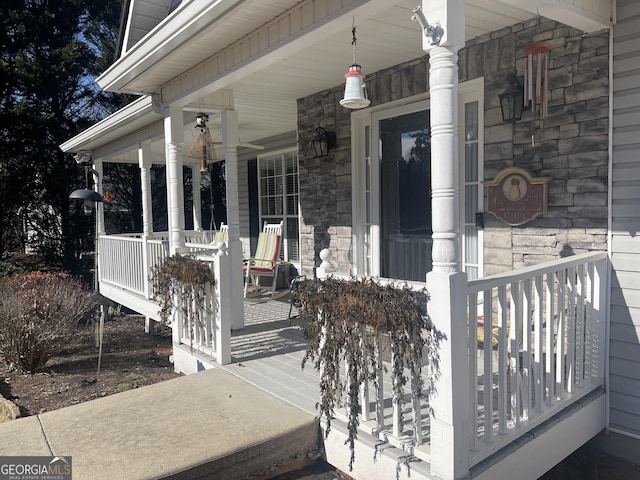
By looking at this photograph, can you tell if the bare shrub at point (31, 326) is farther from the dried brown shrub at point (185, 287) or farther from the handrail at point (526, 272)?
the handrail at point (526, 272)

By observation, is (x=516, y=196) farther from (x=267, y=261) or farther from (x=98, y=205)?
(x=98, y=205)

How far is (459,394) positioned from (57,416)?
2.27m

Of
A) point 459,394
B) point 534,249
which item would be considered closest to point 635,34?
point 534,249

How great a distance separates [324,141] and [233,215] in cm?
120

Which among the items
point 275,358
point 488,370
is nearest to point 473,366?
point 488,370

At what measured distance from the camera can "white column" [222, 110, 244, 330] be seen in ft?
15.2

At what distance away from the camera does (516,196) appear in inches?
131

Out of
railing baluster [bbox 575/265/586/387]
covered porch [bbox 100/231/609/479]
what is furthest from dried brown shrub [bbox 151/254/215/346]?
→ railing baluster [bbox 575/265/586/387]

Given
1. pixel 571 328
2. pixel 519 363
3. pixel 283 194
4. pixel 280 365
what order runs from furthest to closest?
pixel 283 194 < pixel 280 365 < pixel 571 328 < pixel 519 363

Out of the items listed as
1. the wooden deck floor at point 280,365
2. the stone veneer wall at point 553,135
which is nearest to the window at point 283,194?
the wooden deck floor at point 280,365

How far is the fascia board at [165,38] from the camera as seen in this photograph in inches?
117

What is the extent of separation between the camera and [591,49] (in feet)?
9.53

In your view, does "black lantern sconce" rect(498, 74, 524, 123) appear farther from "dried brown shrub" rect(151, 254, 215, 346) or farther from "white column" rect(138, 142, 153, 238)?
"white column" rect(138, 142, 153, 238)

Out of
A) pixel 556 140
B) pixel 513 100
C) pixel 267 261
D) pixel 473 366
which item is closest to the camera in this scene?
pixel 473 366
